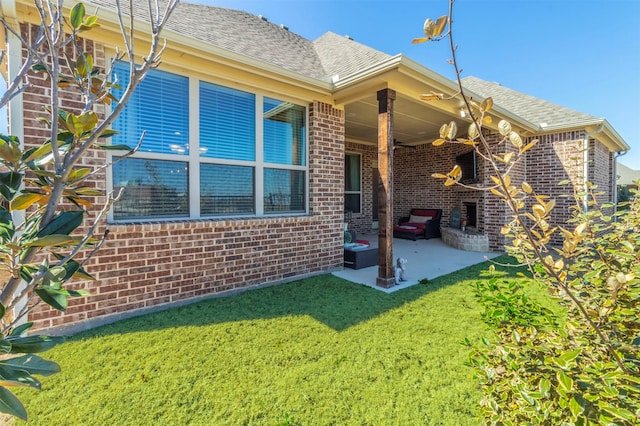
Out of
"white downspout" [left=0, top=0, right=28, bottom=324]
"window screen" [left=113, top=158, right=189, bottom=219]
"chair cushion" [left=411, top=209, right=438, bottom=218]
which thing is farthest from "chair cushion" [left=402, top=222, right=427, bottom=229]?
"white downspout" [left=0, top=0, right=28, bottom=324]

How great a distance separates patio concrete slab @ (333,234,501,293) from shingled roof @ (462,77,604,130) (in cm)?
403

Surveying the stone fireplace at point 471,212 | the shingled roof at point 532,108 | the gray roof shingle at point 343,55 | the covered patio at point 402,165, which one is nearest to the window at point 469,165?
the covered patio at point 402,165

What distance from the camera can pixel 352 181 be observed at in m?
10.0

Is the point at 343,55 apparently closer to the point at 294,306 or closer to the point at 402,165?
the point at 294,306

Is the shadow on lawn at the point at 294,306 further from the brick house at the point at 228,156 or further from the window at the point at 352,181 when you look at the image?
the window at the point at 352,181

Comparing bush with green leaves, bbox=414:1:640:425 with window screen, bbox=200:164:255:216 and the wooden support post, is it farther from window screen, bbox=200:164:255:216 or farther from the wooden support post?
window screen, bbox=200:164:255:216

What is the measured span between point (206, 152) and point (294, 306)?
246 centimetres

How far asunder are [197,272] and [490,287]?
11.4 feet

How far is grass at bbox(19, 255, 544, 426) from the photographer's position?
198 centimetres

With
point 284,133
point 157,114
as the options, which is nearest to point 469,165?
point 284,133

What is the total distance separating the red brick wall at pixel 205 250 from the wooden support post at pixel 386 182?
111 cm

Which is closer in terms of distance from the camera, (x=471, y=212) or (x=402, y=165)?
(x=471, y=212)

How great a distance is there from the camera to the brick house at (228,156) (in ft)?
11.0

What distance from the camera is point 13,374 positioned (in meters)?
0.79
